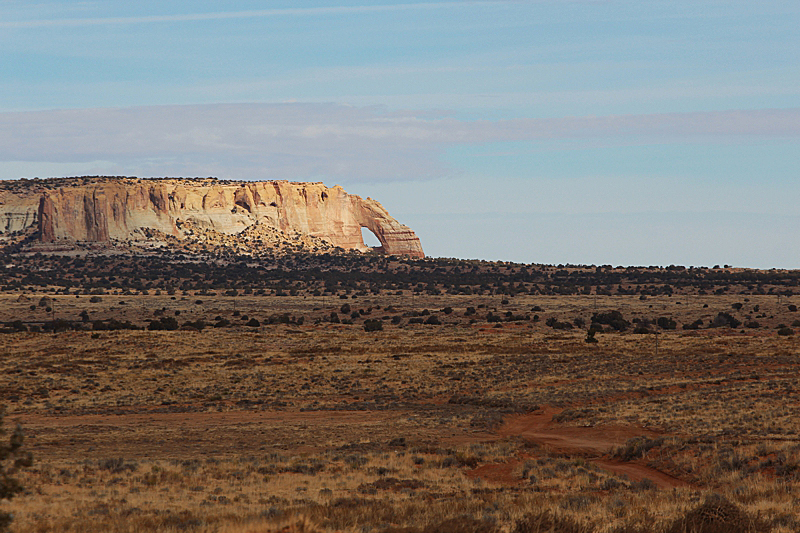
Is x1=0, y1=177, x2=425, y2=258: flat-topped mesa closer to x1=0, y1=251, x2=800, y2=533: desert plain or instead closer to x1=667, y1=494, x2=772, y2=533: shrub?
x1=0, y1=251, x2=800, y2=533: desert plain

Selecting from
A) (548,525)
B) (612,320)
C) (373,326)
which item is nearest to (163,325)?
(373,326)

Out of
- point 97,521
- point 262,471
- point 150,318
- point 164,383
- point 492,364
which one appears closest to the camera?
point 97,521

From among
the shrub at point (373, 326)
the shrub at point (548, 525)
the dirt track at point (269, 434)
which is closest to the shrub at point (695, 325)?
the shrub at point (373, 326)

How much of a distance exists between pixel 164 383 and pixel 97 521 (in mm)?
24226

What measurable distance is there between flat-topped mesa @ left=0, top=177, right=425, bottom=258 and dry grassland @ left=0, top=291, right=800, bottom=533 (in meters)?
A: 79.1

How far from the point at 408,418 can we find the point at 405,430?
262 centimetres

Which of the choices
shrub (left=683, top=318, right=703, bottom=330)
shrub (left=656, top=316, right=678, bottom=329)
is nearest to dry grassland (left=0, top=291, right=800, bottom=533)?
shrub (left=683, top=318, right=703, bottom=330)

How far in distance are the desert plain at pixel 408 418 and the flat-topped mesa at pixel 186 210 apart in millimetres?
53895

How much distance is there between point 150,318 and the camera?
63.7 metres

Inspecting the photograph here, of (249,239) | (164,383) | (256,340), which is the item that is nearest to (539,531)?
(164,383)

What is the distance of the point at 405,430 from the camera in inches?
912

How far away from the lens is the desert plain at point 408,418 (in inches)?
469

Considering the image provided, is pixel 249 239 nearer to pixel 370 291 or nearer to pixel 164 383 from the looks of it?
pixel 370 291

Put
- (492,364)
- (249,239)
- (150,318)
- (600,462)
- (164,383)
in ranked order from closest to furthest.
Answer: (600,462) < (164,383) < (492,364) < (150,318) < (249,239)
